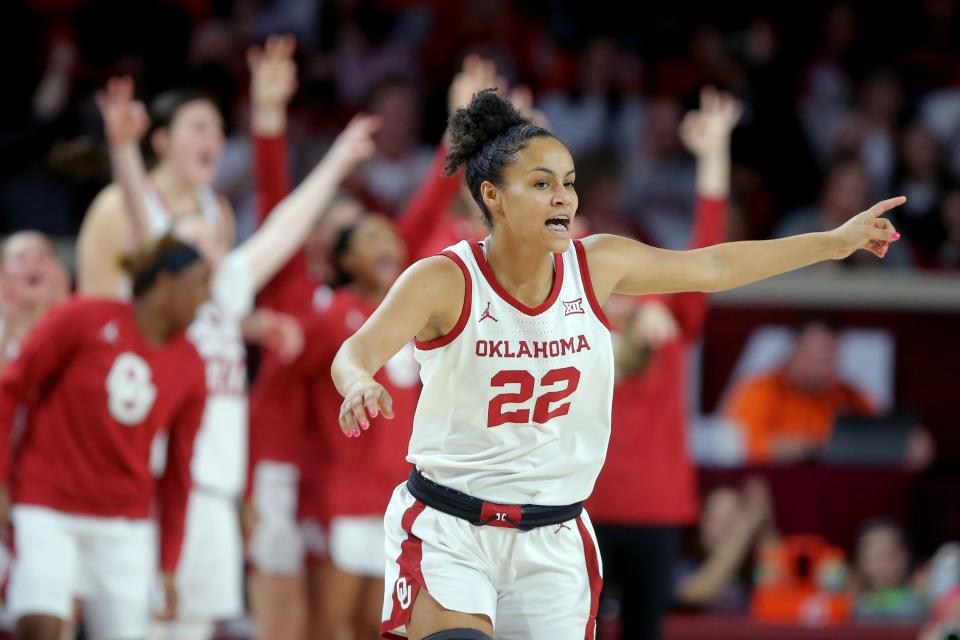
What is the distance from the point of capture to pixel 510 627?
408 cm

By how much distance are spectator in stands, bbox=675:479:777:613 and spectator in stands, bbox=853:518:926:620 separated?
50 cm

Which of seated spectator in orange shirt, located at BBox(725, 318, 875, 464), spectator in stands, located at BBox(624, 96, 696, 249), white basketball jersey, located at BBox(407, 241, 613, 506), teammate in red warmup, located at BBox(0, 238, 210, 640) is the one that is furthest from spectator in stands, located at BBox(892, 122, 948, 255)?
white basketball jersey, located at BBox(407, 241, 613, 506)

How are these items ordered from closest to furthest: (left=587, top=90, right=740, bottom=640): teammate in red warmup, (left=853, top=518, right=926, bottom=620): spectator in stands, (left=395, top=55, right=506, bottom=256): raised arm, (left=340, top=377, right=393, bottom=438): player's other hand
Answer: (left=340, top=377, right=393, bottom=438): player's other hand → (left=587, top=90, right=740, bottom=640): teammate in red warmup → (left=395, top=55, right=506, bottom=256): raised arm → (left=853, top=518, right=926, bottom=620): spectator in stands

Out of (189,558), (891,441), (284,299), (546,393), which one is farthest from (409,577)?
(891,441)

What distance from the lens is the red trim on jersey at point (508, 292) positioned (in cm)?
408

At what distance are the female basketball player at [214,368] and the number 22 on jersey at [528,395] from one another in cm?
261

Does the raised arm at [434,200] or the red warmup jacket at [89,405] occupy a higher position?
the raised arm at [434,200]

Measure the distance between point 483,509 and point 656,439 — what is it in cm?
285

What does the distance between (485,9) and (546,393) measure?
7.96 metres

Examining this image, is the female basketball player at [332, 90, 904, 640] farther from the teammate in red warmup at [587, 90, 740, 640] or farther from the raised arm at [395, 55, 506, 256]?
the raised arm at [395, 55, 506, 256]

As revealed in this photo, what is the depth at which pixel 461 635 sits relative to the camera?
12.7 ft

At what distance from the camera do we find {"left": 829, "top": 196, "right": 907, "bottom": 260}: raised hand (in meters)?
4.34

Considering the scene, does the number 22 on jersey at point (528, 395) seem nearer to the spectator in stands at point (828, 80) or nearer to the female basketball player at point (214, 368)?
the female basketball player at point (214, 368)

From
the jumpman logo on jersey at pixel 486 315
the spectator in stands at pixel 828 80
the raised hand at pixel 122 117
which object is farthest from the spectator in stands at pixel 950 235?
the jumpman logo on jersey at pixel 486 315
